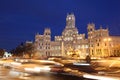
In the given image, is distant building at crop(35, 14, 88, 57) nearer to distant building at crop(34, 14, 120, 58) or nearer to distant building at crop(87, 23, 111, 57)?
distant building at crop(34, 14, 120, 58)

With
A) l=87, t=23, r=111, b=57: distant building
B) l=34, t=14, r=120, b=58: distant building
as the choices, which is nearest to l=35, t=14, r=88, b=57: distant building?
l=34, t=14, r=120, b=58: distant building

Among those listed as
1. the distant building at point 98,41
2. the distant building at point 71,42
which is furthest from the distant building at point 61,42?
the distant building at point 98,41

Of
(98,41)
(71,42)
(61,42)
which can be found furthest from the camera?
(61,42)

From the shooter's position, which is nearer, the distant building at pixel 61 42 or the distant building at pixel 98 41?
the distant building at pixel 98 41

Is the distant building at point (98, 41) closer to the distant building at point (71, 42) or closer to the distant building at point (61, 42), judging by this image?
the distant building at point (71, 42)

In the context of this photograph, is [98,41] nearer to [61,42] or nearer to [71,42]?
[71,42]

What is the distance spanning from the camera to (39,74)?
21.3 m

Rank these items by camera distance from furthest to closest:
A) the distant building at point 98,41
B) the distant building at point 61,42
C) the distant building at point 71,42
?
the distant building at point 61,42 < the distant building at point 71,42 < the distant building at point 98,41

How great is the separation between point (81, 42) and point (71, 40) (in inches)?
351

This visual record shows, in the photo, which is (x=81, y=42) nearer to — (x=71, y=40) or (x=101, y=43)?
(x=71, y=40)

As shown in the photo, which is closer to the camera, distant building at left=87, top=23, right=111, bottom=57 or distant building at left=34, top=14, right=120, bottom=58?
distant building at left=87, top=23, right=111, bottom=57

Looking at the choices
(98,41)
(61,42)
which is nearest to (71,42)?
(61,42)

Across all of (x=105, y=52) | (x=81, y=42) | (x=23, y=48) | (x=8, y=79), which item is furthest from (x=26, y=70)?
(x=81, y=42)

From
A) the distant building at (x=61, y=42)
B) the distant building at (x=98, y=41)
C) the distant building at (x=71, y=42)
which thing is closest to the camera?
the distant building at (x=98, y=41)
